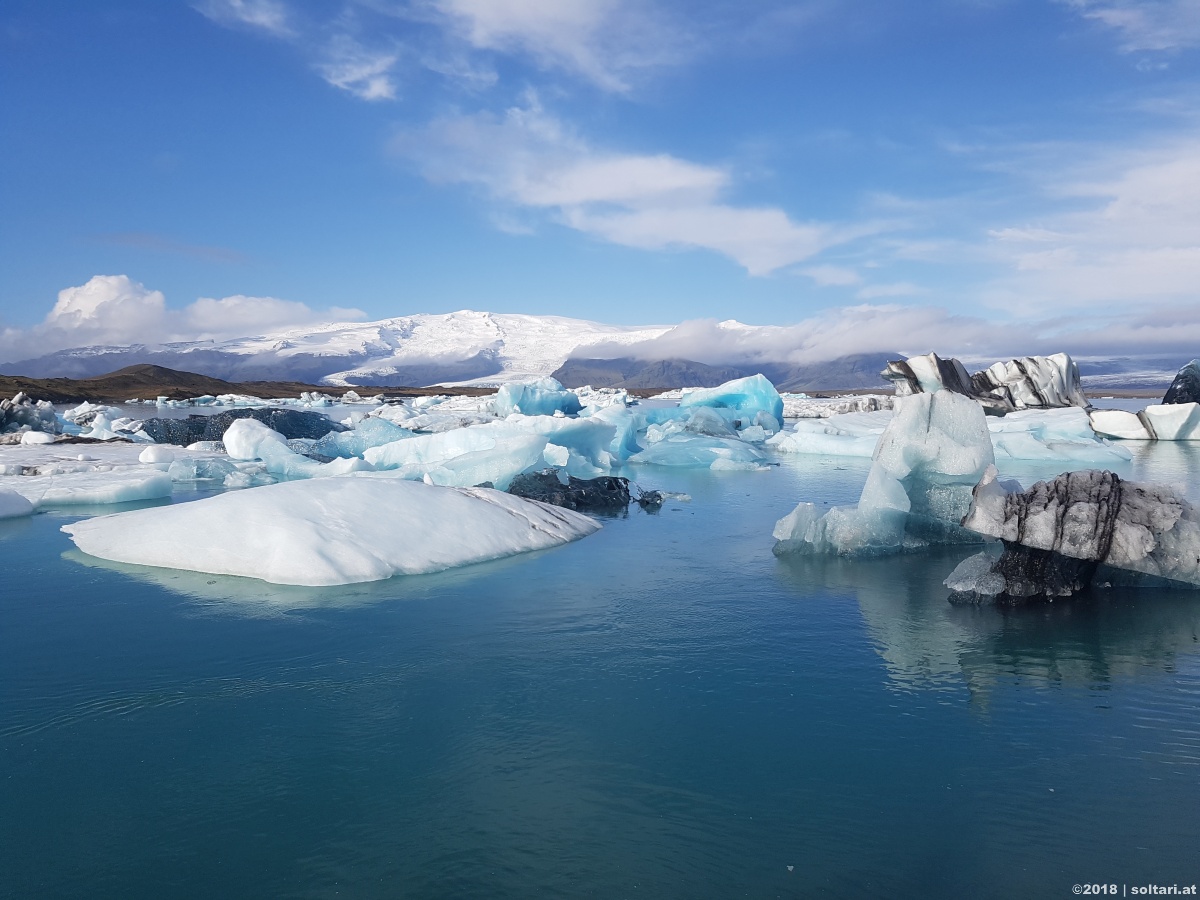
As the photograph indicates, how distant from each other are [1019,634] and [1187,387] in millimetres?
24567

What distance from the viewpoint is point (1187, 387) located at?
24.3 metres

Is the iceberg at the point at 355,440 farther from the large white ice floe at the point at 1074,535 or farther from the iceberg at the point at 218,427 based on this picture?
the large white ice floe at the point at 1074,535

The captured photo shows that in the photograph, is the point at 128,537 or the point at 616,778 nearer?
the point at 616,778

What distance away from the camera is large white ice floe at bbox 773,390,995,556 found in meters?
7.39

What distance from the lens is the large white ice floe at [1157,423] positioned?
21047 mm

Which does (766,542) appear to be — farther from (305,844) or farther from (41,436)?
(41,436)

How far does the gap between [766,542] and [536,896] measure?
6.02m

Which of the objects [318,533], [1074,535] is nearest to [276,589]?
[318,533]

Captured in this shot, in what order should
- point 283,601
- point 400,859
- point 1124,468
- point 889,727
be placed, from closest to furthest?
1. point 400,859
2. point 889,727
3. point 283,601
4. point 1124,468

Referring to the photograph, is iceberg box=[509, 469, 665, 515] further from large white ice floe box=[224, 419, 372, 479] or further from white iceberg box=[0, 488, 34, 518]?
white iceberg box=[0, 488, 34, 518]

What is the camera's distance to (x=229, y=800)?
313cm

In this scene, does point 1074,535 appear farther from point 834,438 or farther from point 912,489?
point 834,438

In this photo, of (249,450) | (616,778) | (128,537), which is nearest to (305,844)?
(616,778)

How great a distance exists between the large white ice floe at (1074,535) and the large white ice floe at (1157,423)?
18.3 meters
